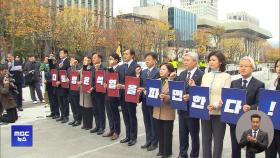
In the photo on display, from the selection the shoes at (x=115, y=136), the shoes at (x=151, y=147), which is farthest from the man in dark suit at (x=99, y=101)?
the shoes at (x=151, y=147)

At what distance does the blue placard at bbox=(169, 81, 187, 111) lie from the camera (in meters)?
6.82

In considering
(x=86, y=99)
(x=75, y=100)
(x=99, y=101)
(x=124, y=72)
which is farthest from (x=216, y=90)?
(x=75, y=100)

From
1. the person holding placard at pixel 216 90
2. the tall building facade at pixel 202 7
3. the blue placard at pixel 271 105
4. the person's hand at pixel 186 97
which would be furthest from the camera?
the tall building facade at pixel 202 7

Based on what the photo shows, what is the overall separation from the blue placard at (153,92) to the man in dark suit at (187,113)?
17.3 inches

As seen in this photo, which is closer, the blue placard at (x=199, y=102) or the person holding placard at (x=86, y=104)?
the blue placard at (x=199, y=102)

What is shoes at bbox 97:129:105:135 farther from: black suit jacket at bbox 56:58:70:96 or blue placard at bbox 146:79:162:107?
blue placard at bbox 146:79:162:107

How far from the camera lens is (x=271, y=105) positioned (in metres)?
5.53

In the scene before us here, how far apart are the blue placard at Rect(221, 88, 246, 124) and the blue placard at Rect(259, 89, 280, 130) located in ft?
0.86

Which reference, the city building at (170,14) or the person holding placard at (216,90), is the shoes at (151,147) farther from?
the city building at (170,14)

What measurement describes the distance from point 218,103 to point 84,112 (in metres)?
4.80

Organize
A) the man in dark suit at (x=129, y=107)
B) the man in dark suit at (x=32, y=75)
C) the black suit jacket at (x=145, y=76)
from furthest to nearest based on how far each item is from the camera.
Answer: the man in dark suit at (x=32, y=75) < the man in dark suit at (x=129, y=107) < the black suit jacket at (x=145, y=76)

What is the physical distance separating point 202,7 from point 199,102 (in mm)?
154333

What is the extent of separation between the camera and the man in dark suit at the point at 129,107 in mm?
8523

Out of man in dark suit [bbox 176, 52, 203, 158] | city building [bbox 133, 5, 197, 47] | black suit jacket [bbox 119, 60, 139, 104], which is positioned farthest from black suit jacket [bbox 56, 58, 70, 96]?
city building [bbox 133, 5, 197, 47]
